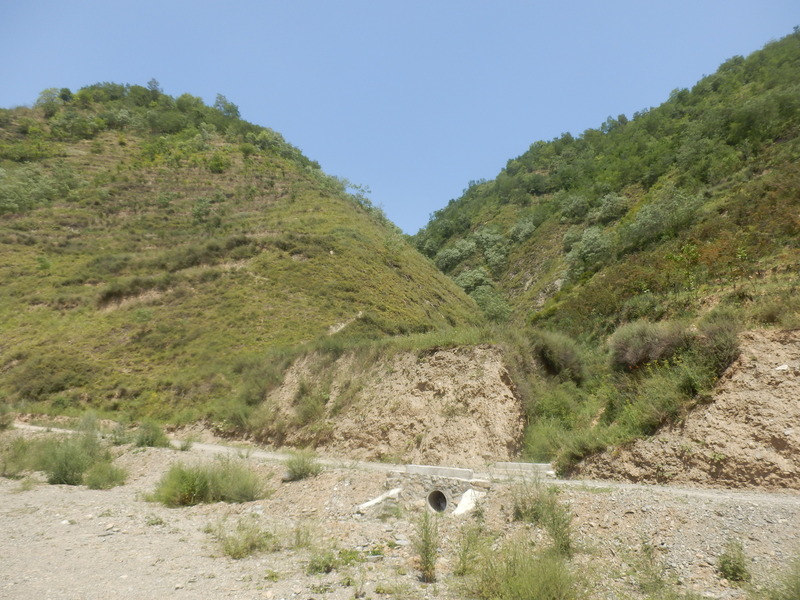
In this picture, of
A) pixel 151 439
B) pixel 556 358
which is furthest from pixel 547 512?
pixel 151 439

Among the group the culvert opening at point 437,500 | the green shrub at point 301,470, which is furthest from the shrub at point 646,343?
the green shrub at point 301,470

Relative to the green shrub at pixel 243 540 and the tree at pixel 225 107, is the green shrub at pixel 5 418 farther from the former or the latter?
the tree at pixel 225 107

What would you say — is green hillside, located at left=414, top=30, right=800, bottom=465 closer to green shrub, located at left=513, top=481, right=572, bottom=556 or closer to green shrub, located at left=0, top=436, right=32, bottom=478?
green shrub, located at left=513, top=481, right=572, bottom=556

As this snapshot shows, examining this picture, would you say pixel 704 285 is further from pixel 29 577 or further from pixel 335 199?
pixel 335 199

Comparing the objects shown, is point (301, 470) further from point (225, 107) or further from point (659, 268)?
point (225, 107)

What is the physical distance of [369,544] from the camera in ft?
24.7

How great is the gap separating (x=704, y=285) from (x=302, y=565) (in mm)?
17162

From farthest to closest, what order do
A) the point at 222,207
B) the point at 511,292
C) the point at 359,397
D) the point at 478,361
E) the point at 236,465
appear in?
the point at 222,207 → the point at 511,292 → the point at 359,397 → the point at 478,361 → the point at 236,465

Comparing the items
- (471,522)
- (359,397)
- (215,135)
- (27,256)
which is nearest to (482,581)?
(471,522)

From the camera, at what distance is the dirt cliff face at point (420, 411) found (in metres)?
14.0

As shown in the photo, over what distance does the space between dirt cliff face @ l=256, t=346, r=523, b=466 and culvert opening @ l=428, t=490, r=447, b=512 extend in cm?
392

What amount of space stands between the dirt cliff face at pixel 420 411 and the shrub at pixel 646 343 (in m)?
3.74

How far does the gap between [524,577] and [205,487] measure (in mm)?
9239

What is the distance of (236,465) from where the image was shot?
13016 millimetres
